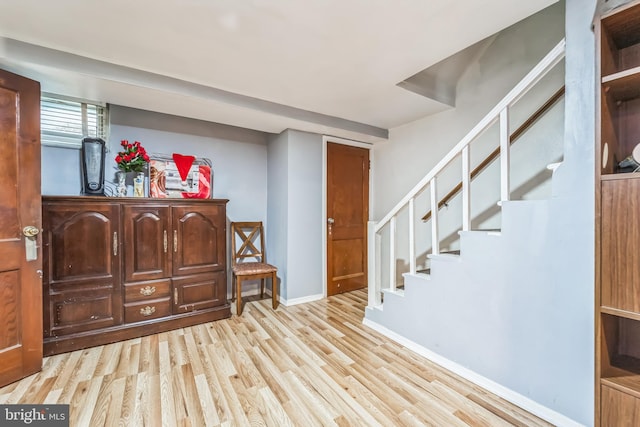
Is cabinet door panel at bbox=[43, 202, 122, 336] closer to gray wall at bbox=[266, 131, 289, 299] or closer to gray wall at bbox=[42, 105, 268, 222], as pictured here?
gray wall at bbox=[42, 105, 268, 222]

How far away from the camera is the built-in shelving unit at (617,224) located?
3.70 feet

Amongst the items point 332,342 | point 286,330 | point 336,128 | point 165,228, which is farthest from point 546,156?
point 165,228

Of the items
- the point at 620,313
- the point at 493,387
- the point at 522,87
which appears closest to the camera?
the point at 620,313

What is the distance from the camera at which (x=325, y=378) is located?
1.91m

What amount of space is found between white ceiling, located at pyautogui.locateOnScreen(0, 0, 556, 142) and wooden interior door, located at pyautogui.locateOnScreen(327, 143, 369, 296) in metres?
1.17

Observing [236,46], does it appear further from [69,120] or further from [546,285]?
[546,285]

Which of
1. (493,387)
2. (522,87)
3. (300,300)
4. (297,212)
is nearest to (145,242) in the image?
(297,212)

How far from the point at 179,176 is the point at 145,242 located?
0.92 meters

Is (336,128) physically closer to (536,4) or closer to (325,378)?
(536,4)

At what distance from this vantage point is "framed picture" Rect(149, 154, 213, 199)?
3012mm

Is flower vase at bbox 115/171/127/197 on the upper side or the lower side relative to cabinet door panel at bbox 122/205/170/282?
upper

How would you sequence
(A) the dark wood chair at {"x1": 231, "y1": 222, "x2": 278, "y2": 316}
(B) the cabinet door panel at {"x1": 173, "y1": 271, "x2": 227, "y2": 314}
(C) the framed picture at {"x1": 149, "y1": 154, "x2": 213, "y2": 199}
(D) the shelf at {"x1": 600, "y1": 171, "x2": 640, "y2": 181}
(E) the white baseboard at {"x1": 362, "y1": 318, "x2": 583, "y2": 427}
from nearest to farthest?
(D) the shelf at {"x1": 600, "y1": 171, "x2": 640, "y2": 181}, (E) the white baseboard at {"x1": 362, "y1": 318, "x2": 583, "y2": 427}, (B) the cabinet door panel at {"x1": 173, "y1": 271, "x2": 227, "y2": 314}, (C) the framed picture at {"x1": 149, "y1": 154, "x2": 213, "y2": 199}, (A) the dark wood chair at {"x1": 231, "y1": 222, "x2": 278, "y2": 316}

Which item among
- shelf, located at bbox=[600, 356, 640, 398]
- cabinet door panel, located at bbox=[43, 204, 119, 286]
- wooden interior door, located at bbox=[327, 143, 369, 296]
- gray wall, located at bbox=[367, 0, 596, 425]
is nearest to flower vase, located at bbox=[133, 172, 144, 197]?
cabinet door panel, located at bbox=[43, 204, 119, 286]

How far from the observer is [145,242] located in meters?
2.58
